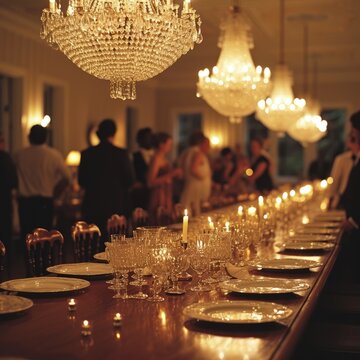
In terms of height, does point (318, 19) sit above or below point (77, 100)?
above

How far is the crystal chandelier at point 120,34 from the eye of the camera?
3.87 m

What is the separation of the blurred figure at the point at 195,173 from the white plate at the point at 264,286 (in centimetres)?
568

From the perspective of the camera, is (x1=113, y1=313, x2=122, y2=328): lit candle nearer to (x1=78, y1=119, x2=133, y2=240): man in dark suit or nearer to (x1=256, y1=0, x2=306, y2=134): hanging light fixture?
(x1=78, y1=119, x2=133, y2=240): man in dark suit

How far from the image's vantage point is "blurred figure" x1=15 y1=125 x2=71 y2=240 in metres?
7.68

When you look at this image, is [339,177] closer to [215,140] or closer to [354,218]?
[354,218]

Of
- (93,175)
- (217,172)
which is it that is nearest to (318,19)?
(217,172)

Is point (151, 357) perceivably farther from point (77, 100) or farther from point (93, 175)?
point (77, 100)

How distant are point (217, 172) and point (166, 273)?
1005 cm

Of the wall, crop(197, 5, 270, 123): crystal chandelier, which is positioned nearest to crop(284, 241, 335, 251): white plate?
crop(197, 5, 270, 123): crystal chandelier

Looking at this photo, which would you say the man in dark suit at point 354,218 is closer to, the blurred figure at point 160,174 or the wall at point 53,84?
the blurred figure at point 160,174

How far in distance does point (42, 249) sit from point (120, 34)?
1264 mm

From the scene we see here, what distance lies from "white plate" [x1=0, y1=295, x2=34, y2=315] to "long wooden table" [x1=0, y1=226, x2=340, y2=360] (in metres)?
0.03

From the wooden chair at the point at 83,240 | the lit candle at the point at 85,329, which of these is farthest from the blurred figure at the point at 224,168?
the lit candle at the point at 85,329

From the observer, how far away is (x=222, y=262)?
3307mm
